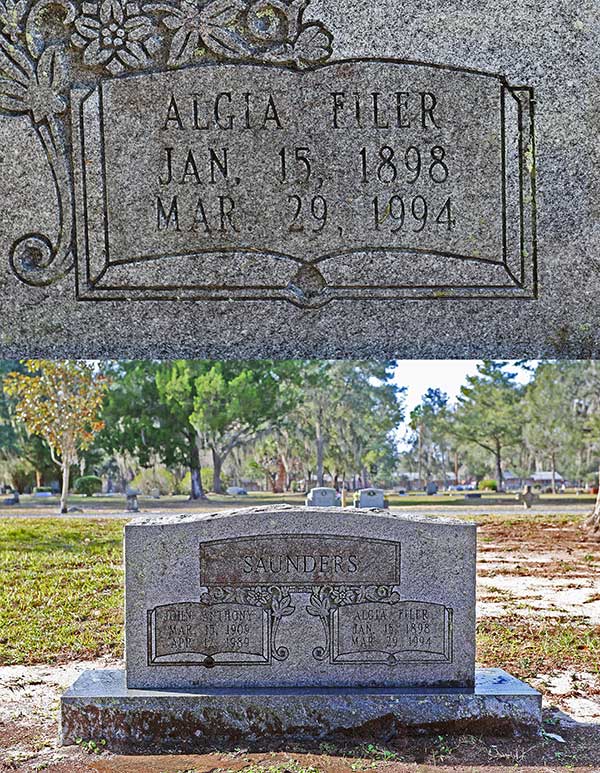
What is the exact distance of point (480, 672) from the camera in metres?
5.10

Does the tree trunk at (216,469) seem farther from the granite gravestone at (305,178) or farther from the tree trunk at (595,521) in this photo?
the granite gravestone at (305,178)

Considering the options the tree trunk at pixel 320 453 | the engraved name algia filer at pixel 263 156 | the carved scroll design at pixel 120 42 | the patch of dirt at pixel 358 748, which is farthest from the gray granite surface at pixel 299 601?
the tree trunk at pixel 320 453

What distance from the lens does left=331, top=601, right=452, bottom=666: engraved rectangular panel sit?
485cm

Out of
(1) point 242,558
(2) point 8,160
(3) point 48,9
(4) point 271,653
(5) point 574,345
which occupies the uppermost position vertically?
(3) point 48,9

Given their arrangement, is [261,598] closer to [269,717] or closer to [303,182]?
[269,717]

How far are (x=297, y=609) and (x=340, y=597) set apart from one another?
23 cm

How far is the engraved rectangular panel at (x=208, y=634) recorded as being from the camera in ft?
15.9

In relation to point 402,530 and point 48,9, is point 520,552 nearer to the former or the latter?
point 402,530

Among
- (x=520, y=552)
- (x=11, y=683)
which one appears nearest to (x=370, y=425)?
(x=520, y=552)

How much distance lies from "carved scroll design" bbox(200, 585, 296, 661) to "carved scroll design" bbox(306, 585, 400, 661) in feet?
0.41

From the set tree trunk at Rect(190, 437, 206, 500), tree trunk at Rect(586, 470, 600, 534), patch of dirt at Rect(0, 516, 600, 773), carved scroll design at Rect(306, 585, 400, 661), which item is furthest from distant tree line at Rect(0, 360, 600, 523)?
carved scroll design at Rect(306, 585, 400, 661)

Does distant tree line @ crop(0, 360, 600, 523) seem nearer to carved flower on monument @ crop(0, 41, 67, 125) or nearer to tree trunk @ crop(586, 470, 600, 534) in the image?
tree trunk @ crop(586, 470, 600, 534)

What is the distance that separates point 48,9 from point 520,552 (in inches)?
519

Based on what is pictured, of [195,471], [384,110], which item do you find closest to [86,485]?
[195,471]
